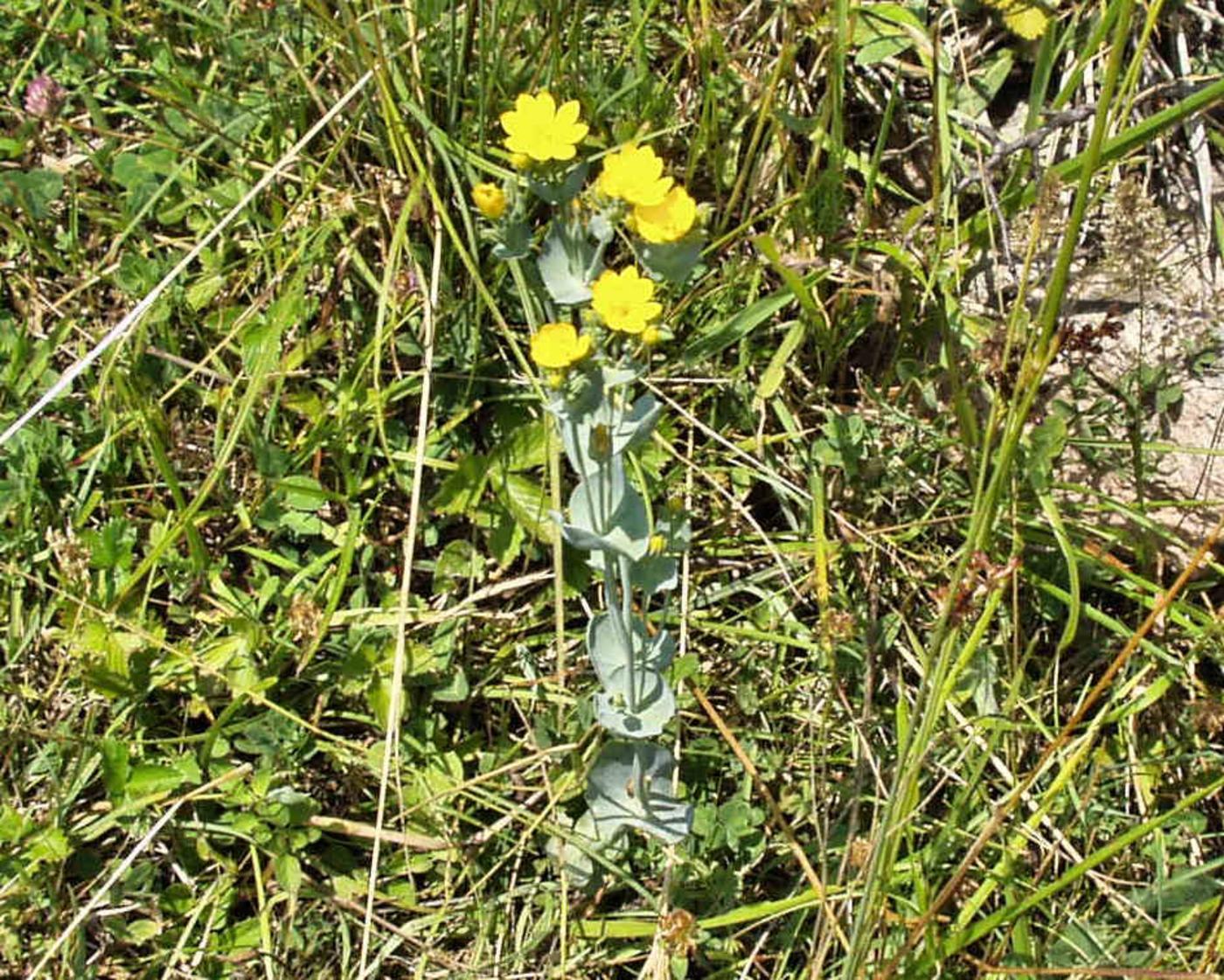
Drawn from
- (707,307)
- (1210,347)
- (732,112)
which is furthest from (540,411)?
(1210,347)

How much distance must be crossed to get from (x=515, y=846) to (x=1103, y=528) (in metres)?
1.24

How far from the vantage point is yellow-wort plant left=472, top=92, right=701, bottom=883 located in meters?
1.57

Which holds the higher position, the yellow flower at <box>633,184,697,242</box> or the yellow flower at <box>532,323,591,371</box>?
the yellow flower at <box>633,184,697,242</box>

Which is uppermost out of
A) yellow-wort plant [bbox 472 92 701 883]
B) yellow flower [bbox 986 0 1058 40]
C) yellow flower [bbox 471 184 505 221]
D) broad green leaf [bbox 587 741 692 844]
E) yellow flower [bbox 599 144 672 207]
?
yellow flower [bbox 986 0 1058 40]

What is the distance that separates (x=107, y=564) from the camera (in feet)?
7.50

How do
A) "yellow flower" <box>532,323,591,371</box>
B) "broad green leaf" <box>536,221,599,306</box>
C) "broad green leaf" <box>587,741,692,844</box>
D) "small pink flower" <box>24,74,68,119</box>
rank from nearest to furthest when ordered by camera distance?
"yellow flower" <box>532,323,591,371</box>
"broad green leaf" <box>536,221,599,306</box>
"broad green leaf" <box>587,741,692,844</box>
"small pink flower" <box>24,74,68,119</box>

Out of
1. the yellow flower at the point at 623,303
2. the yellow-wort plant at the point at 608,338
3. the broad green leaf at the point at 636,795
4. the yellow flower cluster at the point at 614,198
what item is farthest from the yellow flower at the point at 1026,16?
the broad green leaf at the point at 636,795

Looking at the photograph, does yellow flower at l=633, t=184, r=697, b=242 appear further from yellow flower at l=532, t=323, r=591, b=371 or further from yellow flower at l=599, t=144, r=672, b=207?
yellow flower at l=532, t=323, r=591, b=371

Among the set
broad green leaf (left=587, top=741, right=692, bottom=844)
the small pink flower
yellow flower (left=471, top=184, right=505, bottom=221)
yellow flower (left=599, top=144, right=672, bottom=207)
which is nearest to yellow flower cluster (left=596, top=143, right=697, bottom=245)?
yellow flower (left=599, top=144, right=672, bottom=207)

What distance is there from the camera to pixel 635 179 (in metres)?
1.57

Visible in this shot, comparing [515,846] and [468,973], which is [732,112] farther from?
[468,973]

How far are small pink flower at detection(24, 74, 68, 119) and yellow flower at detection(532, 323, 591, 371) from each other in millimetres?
1552

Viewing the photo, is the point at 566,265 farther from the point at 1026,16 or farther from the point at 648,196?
the point at 1026,16

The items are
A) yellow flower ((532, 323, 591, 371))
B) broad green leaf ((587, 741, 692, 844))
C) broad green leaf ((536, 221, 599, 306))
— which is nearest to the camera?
yellow flower ((532, 323, 591, 371))
